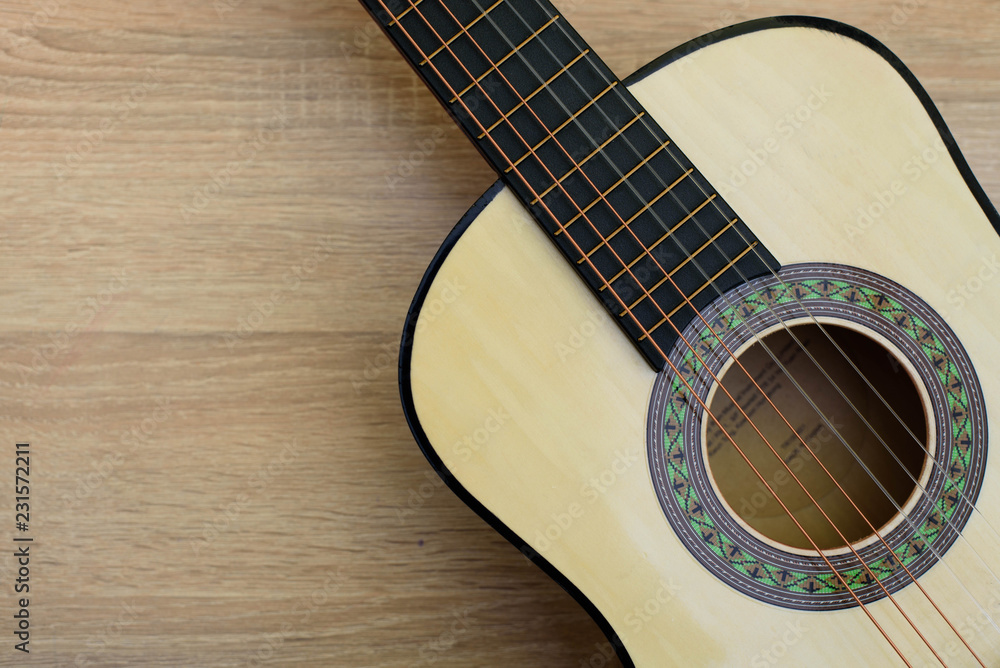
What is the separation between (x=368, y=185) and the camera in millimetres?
1015

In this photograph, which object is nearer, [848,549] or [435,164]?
[848,549]

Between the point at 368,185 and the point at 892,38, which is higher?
the point at 892,38

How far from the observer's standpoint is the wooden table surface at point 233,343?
3.20ft

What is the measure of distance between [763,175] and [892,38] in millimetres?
474

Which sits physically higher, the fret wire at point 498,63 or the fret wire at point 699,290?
the fret wire at point 498,63

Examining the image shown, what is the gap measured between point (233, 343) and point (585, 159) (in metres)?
0.59

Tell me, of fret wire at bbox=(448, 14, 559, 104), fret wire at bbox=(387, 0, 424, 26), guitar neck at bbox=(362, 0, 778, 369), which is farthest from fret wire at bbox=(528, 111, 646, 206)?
fret wire at bbox=(387, 0, 424, 26)

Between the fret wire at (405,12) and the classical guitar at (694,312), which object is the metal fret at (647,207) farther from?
the fret wire at (405,12)

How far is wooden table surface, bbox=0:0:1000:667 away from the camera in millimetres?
976

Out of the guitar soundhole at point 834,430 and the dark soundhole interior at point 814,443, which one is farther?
the dark soundhole interior at point 814,443

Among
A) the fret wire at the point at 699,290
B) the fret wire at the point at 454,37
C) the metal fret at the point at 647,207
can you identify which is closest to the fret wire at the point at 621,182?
the metal fret at the point at 647,207

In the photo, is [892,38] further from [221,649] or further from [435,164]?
[221,649]

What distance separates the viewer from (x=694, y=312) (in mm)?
780

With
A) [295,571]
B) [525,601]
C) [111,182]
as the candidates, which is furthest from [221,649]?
[111,182]
